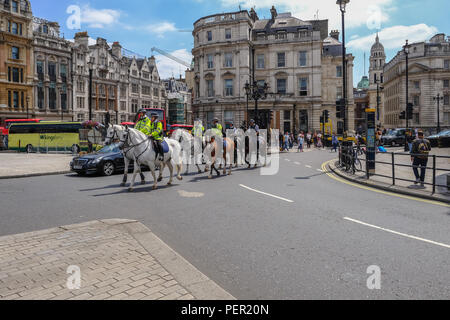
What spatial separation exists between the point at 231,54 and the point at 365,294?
58.5m

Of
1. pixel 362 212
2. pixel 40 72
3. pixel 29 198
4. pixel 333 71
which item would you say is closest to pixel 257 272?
pixel 362 212

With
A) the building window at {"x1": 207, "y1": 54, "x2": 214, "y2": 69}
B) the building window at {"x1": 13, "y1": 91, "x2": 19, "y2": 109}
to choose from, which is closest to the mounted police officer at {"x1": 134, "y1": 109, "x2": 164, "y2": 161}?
the building window at {"x1": 207, "y1": 54, "x2": 214, "y2": 69}

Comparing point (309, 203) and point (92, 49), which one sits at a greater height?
point (92, 49)

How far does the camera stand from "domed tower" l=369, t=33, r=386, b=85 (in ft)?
474

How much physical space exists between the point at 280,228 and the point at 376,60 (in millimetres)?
158766

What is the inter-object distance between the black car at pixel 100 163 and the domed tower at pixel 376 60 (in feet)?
478

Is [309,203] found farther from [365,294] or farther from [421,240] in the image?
[365,294]

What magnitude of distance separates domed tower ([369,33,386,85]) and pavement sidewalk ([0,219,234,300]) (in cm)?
15405

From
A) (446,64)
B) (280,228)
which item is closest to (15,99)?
(280,228)

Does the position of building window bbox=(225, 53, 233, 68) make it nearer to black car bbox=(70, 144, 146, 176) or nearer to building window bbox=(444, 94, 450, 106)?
black car bbox=(70, 144, 146, 176)

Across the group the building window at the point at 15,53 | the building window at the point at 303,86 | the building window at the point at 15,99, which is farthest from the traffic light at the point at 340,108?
the building window at the point at 15,53

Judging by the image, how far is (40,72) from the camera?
5878cm

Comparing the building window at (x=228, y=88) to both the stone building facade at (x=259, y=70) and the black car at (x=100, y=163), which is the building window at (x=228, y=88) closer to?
the stone building facade at (x=259, y=70)

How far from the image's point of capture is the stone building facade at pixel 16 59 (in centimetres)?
5262
